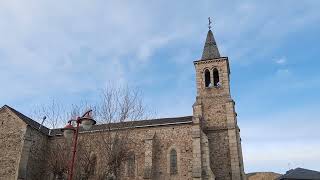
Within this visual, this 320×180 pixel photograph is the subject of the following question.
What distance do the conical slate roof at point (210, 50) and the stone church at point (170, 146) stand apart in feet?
15.3

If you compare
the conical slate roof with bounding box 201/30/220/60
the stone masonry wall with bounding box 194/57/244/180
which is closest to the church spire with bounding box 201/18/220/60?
the conical slate roof with bounding box 201/30/220/60

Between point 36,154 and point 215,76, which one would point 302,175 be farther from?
point 36,154

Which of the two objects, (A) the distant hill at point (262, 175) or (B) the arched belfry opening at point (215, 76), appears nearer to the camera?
(B) the arched belfry opening at point (215, 76)

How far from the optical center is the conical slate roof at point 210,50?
109 ft

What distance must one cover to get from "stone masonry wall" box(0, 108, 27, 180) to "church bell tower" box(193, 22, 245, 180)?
14715 mm

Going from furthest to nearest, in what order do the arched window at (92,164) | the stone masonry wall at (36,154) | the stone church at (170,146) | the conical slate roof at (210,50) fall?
1. the conical slate roof at (210,50)
2. the stone masonry wall at (36,154)
3. the stone church at (170,146)
4. the arched window at (92,164)

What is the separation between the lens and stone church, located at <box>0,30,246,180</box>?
88.1 feet

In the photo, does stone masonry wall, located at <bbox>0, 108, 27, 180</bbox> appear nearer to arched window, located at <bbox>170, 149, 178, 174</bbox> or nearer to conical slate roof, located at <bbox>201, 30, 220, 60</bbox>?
arched window, located at <bbox>170, 149, 178, 174</bbox>

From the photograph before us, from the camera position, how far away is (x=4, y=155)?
27469mm

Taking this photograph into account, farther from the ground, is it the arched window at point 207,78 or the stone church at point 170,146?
the arched window at point 207,78

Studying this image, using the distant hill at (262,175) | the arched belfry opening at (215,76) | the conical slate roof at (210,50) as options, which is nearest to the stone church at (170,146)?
the arched belfry opening at (215,76)

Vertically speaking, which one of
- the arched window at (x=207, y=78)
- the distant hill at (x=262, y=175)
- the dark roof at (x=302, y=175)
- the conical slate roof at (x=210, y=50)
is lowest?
the dark roof at (x=302, y=175)

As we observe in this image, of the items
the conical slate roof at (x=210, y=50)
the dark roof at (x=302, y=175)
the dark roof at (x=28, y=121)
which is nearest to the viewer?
the dark roof at (x=302, y=175)

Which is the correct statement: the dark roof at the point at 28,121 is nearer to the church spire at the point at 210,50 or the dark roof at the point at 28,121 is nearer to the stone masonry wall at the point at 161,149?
the stone masonry wall at the point at 161,149
